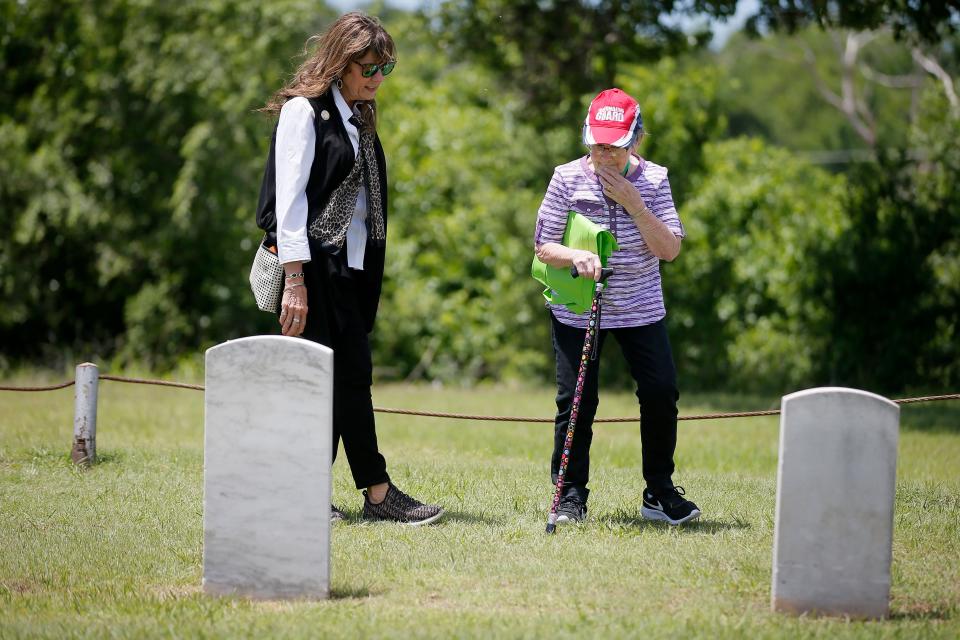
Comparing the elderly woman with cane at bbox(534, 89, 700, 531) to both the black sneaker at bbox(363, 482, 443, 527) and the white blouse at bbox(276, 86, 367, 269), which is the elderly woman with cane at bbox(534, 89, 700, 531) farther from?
the white blouse at bbox(276, 86, 367, 269)

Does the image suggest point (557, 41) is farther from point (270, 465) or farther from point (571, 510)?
point (270, 465)

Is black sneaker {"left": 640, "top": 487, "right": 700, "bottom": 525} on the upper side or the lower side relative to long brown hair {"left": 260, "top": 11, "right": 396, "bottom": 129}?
lower

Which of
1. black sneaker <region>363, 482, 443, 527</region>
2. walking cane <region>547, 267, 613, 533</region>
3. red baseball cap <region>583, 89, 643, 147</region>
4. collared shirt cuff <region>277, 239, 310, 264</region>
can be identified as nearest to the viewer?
collared shirt cuff <region>277, 239, 310, 264</region>

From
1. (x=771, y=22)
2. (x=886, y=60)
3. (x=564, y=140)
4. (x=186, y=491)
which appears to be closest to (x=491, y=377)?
(x=564, y=140)

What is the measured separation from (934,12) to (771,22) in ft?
7.68

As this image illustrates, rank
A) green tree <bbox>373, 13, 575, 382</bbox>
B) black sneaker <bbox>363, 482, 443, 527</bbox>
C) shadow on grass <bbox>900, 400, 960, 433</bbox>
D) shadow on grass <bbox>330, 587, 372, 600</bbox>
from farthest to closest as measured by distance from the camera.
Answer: green tree <bbox>373, 13, 575, 382</bbox>
shadow on grass <bbox>900, 400, 960, 433</bbox>
black sneaker <bbox>363, 482, 443, 527</bbox>
shadow on grass <bbox>330, 587, 372, 600</bbox>

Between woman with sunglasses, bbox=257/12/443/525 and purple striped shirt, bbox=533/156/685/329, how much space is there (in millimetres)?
898

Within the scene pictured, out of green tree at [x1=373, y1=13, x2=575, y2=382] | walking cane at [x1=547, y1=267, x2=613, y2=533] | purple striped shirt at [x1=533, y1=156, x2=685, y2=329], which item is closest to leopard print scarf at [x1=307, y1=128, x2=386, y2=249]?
purple striped shirt at [x1=533, y1=156, x2=685, y2=329]

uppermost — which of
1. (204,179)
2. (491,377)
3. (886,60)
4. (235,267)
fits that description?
(886,60)

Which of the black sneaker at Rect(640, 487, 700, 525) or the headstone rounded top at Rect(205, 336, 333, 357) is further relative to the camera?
the black sneaker at Rect(640, 487, 700, 525)

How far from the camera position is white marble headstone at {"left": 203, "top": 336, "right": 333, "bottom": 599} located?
15.3ft

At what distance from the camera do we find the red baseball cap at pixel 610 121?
19.0 feet

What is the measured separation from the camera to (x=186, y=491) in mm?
7195

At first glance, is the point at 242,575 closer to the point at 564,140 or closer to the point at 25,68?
the point at 564,140
